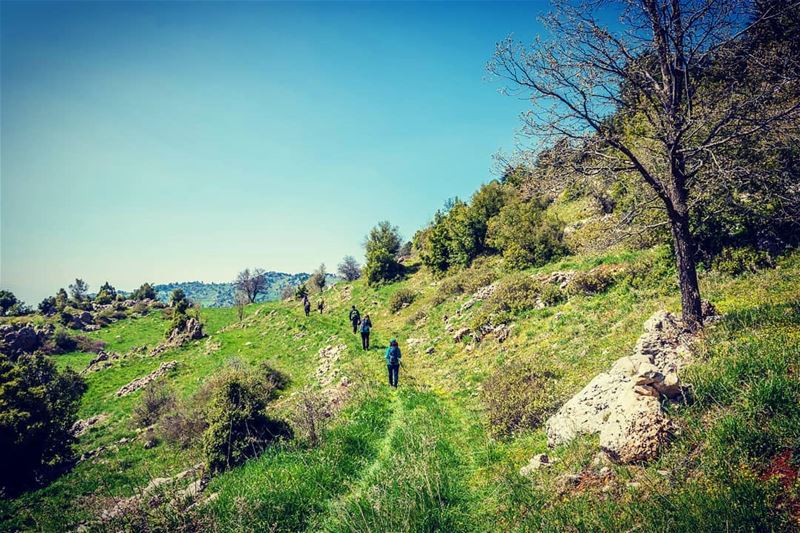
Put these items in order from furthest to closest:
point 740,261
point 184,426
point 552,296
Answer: point 552,296 < point 184,426 < point 740,261

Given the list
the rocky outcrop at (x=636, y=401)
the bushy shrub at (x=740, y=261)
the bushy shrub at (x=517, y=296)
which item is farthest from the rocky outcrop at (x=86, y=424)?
the bushy shrub at (x=740, y=261)

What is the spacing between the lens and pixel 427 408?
11.6m

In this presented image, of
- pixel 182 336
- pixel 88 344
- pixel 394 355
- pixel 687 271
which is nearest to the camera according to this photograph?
pixel 687 271

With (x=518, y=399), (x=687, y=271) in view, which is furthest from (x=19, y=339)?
(x=687, y=271)

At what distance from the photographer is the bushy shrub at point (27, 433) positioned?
14.1 m

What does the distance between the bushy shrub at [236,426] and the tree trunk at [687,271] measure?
11953mm

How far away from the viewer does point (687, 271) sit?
9.29 m

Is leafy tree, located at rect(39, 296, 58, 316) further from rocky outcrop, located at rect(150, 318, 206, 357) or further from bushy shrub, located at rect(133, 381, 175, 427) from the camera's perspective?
bushy shrub, located at rect(133, 381, 175, 427)

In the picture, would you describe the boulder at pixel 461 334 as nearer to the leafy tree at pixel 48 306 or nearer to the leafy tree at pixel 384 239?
the leafy tree at pixel 384 239

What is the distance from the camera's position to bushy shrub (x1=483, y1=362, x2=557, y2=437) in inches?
350

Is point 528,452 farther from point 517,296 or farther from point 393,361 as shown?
point 517,296

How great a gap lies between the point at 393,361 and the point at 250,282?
7166 cm

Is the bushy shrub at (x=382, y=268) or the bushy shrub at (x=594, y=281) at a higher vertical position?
the bushy shrub at (x=382, y=268)

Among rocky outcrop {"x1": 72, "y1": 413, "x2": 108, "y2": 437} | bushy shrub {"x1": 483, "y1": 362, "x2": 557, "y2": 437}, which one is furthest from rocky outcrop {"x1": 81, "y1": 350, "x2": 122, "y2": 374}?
bushy shrub {"x1": 483, "y1": 362, "x2": 557, "y2": 437}
